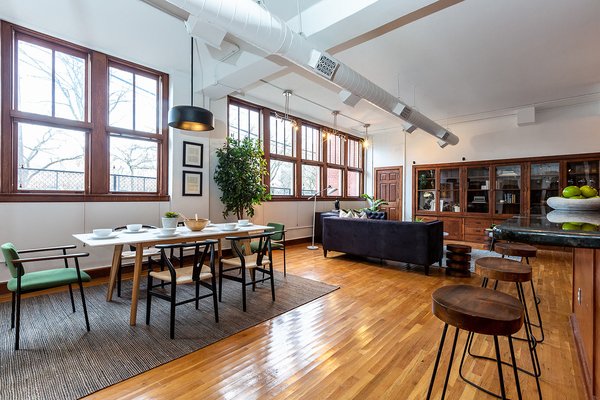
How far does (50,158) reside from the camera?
3637mm

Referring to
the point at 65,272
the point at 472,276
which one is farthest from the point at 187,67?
the point at 472,276

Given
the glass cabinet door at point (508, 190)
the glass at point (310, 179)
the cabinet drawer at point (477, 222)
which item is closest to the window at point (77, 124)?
the glass at point (310, 179)

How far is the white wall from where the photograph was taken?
614 centimetres

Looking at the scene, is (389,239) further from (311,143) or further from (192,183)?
(311,143)

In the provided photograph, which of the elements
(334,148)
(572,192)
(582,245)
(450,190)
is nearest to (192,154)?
(334,148)

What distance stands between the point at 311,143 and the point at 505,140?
4.76 metres

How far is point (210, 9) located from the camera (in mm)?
2207

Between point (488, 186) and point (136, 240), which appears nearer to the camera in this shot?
point (136, 240)

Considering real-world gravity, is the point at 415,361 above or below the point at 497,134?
below

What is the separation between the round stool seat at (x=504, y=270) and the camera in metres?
1.84

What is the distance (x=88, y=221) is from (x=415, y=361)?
417cm

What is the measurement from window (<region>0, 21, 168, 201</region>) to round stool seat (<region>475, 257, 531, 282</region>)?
14.2 feet

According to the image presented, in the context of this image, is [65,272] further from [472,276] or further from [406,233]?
[472,276]

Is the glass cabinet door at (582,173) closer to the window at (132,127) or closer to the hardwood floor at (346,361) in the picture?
the hardwood floor at (346,361)
